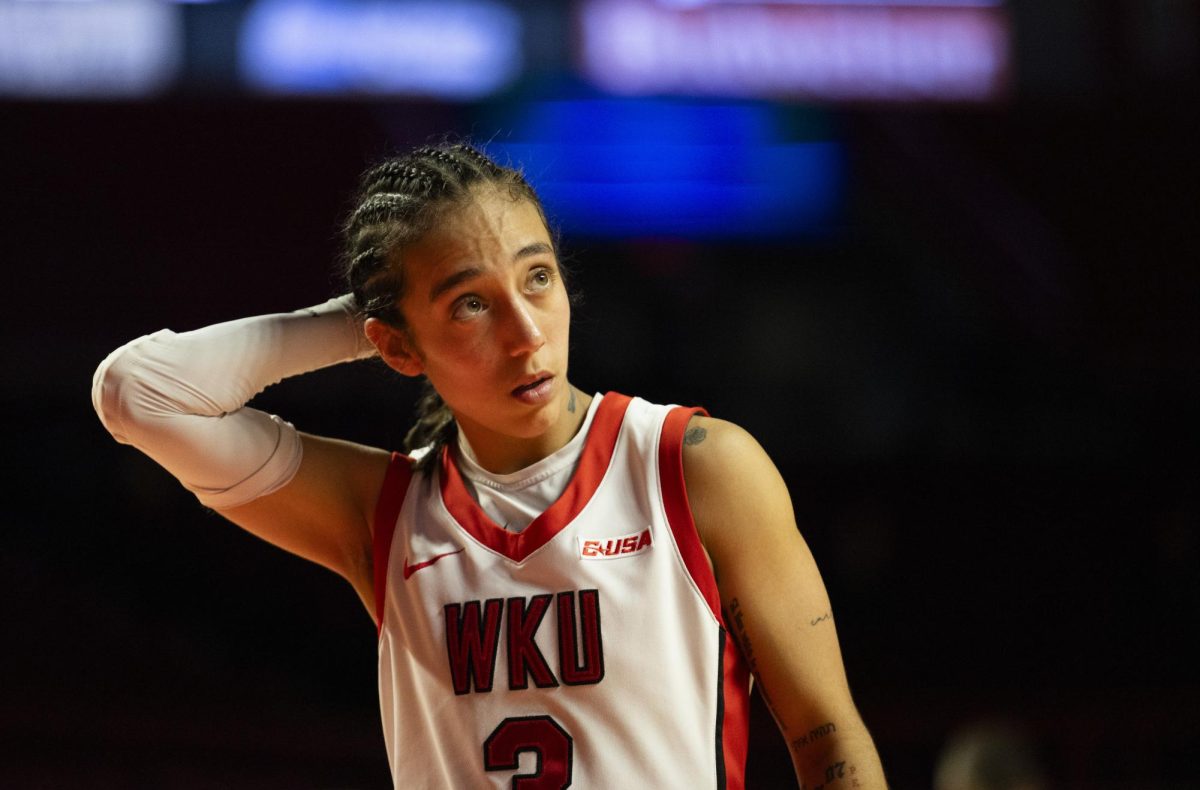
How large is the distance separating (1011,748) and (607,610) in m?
3.23

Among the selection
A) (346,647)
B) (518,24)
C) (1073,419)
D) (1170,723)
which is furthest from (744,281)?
(1170,723)

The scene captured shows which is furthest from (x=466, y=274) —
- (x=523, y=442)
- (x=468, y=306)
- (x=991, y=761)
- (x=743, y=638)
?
(x=991, y=761)

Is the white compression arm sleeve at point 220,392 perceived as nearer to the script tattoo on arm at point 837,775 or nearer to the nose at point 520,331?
the nose at point 520,331

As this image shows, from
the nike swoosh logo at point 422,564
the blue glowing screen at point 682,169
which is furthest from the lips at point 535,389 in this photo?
the blue glowing screen at point 682,169

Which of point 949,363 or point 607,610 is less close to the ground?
point 949,363

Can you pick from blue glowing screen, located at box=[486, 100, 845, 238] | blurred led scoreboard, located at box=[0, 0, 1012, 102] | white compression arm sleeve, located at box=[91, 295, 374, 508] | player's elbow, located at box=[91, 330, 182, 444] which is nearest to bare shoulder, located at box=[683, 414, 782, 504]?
white compression arm sleeve, located at box=[91, 295, 374, 508]

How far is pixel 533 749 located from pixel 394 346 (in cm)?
61

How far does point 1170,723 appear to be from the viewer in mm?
4793

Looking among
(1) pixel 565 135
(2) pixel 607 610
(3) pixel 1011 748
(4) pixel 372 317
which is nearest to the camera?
(2) pixel 607 610

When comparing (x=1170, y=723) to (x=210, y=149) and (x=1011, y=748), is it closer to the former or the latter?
(x=1011, y=748)

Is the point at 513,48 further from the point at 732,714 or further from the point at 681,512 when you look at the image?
the point at 732,714

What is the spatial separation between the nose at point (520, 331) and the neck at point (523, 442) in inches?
6.0

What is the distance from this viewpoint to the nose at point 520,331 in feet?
5.81

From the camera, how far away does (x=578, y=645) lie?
68.0 inches
